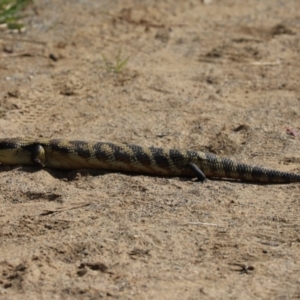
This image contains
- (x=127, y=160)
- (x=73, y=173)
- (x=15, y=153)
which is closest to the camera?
(x=127, y=160)

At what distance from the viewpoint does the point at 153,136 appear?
30.2 feet

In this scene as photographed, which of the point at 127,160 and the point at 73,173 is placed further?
the point at 73,173

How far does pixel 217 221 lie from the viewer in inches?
277

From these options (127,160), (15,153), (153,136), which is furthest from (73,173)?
(153,136)

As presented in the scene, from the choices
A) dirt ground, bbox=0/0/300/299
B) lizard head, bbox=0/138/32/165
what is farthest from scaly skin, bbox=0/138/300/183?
dirt ground, bbox=0/0/300/299

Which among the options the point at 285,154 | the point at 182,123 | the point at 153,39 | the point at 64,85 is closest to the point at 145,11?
the point at 153,39

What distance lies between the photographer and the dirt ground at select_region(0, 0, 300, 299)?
20.3 ft

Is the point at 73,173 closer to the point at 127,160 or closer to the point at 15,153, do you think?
the point at 127,160

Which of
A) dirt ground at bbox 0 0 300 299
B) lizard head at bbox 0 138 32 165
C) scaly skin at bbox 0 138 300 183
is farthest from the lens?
lizard head at bbox 0 138 32 165

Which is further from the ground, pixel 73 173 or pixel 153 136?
pixel 153 136

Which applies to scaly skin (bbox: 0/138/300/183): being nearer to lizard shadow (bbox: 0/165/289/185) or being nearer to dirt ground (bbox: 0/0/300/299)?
lizard shadow (bbox: 0/165/289/185)

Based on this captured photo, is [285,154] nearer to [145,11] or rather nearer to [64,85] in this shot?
[64,85]

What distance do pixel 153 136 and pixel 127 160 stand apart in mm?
870

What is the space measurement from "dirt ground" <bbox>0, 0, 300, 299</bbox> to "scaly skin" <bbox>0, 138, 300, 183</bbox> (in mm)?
139
